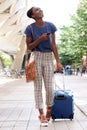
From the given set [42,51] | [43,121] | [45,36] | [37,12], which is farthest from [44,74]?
[37,12]

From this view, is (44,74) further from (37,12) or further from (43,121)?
(37,12)

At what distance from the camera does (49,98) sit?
348 inches

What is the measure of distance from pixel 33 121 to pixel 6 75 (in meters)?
44.9

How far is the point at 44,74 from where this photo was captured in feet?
28.8

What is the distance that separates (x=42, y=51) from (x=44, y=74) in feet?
1.22

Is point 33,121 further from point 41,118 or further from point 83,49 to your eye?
point 83,49

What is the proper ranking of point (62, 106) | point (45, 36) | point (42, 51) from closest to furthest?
point (45, 36)
point (42, 51)
point (62, 106)

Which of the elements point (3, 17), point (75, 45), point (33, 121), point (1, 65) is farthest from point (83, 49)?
point (33, 121)

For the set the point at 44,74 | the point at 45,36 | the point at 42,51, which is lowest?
the point at 44,74

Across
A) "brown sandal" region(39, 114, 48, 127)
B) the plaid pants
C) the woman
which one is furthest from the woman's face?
"brown sandal" region(39, 114, 48, 127)

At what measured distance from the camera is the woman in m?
8.76

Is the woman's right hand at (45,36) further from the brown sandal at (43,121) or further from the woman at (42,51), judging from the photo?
the brown sandal at (43,121)

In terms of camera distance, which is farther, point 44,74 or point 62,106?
point 62,106

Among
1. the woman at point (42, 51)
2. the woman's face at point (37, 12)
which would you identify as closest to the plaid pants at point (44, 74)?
the woman at point (42, 51)
